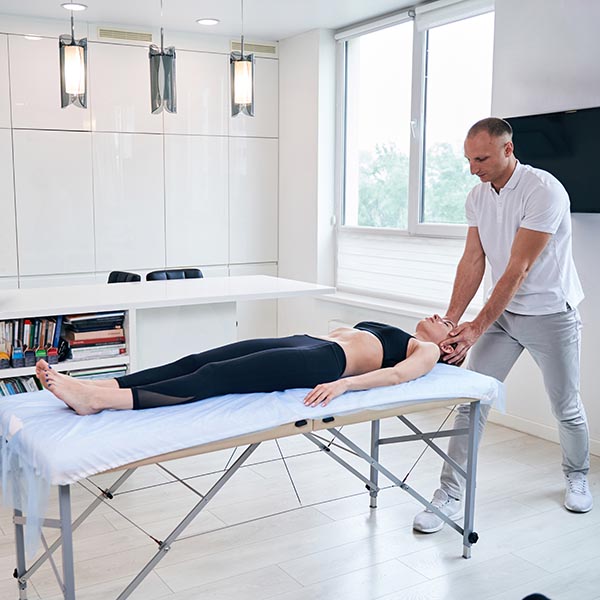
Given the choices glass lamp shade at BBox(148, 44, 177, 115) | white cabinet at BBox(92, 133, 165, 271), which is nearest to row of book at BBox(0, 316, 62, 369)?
glass lamp shade at BBox(148, 44, 177, 115)

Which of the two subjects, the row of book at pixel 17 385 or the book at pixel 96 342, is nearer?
the row of book at pixel 17 385

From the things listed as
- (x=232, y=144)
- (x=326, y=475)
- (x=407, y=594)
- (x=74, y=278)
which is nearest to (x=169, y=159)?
(x=232, y=144)

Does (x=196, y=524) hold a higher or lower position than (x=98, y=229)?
lower

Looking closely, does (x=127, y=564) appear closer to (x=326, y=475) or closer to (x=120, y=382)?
(x=120, y=382)

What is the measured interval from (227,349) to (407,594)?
0.99 m

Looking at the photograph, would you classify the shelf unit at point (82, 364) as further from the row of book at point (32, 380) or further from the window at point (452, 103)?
the window at point (452, 103)

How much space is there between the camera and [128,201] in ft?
17.6

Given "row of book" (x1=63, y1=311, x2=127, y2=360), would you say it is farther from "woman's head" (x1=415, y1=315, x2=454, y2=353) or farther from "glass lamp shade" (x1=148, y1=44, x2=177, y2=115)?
"woman's head" (x1=415, y1=315, x2=454, y2=353)

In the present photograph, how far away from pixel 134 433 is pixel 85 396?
245 mm

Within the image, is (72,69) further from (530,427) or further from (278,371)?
(530,427)

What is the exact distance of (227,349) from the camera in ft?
8.52

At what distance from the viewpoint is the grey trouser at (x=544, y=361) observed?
9.66 ft

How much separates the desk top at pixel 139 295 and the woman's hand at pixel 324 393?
1.22 meters

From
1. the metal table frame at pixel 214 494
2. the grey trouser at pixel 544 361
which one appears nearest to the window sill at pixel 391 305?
the grey trouser at pixel 544 361
